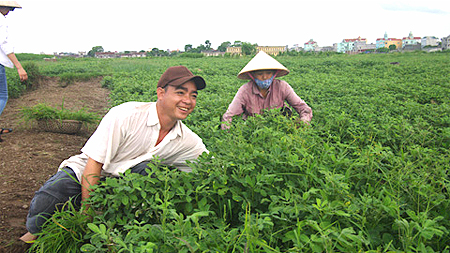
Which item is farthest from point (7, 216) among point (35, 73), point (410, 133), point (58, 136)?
point (35, 73)

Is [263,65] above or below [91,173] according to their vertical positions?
above

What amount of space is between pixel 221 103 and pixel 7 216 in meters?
3.13

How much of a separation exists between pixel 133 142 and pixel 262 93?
2266mm

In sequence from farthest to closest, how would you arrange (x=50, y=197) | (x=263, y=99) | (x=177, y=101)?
(x=263, y=99)
(x=177, y=101)
(x=50, y=197)

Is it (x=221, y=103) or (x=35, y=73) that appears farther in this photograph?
(x=35, y=73)

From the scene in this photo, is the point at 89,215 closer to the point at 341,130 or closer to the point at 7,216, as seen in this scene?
the point at 7,216

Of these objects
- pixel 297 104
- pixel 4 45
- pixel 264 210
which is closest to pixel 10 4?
pixel 4 45

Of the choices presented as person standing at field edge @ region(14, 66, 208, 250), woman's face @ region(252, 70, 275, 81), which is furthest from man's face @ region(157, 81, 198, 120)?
woman's face @ region(252, 70, 275, 81)

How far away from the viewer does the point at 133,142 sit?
8.89ft

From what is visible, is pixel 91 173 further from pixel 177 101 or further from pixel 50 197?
pixel 177 101

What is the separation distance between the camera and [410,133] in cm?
369

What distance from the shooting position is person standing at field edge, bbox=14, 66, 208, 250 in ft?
8.30

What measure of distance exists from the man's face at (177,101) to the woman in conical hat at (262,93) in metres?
1.65

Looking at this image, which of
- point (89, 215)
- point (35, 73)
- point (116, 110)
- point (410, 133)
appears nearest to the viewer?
point (89, 215)
